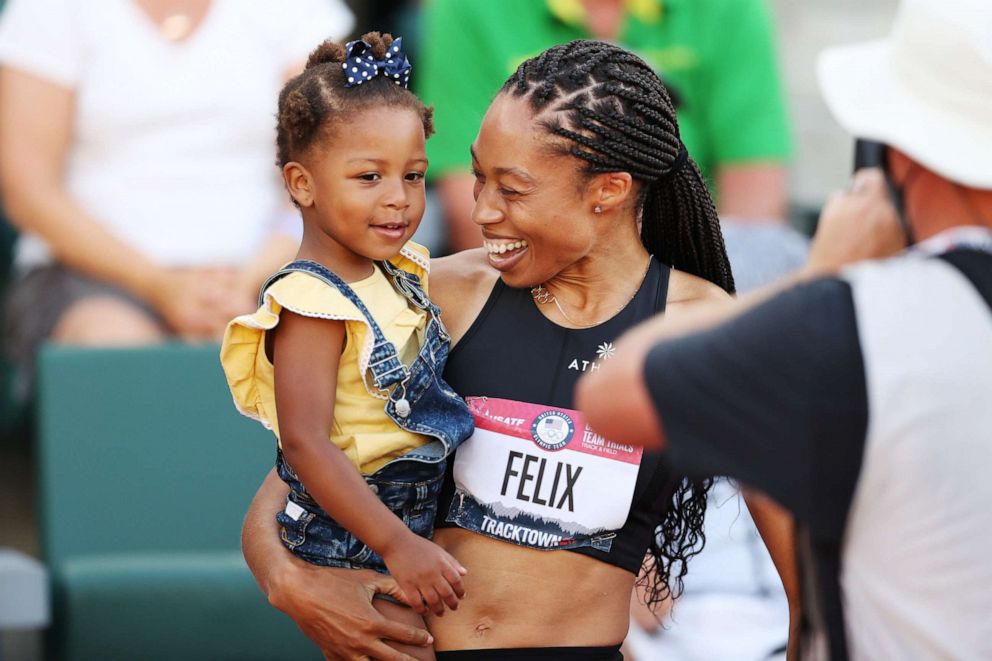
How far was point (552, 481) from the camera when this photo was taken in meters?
2.20

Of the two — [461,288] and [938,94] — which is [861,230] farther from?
[461,288]

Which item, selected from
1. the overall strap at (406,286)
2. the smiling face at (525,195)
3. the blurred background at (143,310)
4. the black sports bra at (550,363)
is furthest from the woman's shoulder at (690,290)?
the blurred background at (143,310)

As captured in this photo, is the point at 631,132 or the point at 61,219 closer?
the point at 631,132

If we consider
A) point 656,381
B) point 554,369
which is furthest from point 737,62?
point 656,381

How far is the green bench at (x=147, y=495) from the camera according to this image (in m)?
3.56

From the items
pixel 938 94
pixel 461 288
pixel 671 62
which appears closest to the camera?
pixel 938 94

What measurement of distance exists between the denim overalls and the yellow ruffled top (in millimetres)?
18

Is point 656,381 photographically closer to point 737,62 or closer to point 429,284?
point 429,284

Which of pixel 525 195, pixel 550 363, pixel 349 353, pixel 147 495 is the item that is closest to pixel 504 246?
pixel 525 195

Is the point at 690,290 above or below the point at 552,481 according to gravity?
above

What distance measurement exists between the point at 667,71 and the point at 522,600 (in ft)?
8.13

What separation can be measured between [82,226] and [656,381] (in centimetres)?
282

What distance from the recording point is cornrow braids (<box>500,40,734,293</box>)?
2.18m

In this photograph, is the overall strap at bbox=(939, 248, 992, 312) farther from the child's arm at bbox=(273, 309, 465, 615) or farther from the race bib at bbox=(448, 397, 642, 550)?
the child's arm at bbox=(273, 309, 465, 615)
